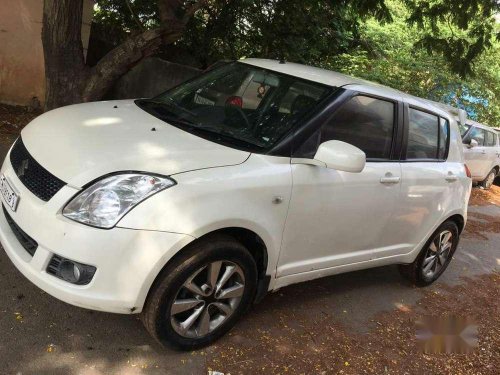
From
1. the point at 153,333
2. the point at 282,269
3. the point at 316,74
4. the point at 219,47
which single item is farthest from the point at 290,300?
the point at 219,47

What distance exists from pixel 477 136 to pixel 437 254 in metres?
8.12

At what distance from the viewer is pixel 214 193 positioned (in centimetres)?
298

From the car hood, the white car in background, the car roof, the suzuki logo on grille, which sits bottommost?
the white car in background

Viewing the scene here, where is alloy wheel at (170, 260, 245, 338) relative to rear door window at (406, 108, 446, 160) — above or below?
below

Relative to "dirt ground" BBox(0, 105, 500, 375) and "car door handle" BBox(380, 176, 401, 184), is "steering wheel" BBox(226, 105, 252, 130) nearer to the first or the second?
"car door handle" BBox(380, 176, 401, 184)

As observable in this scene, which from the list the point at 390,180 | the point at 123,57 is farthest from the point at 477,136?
the point at 390,180

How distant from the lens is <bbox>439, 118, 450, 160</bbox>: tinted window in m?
4.88

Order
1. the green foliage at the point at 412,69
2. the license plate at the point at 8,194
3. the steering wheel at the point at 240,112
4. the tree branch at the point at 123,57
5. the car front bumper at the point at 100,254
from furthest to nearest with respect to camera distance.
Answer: the green foliage at the point at 412,69
the tree branch at the point at 123,57
the steering wheel at the point at 240,112
the license plate at the point at 8,194
the car front bumper at the point at 100,254

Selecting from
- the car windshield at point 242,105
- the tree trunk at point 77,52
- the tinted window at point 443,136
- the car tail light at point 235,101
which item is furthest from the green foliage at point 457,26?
the car tail light at point 235,101

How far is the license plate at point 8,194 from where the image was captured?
10.2 ft

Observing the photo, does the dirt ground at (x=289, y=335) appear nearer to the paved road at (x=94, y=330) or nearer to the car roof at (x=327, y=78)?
the paved road at (x=94, y=330)

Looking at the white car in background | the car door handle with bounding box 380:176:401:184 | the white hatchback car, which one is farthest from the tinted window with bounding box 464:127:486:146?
the car door handle with bounding box 380:176:401:184

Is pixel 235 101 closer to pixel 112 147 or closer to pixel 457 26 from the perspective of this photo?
pixel 112 147

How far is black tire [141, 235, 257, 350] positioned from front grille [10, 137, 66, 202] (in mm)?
774
